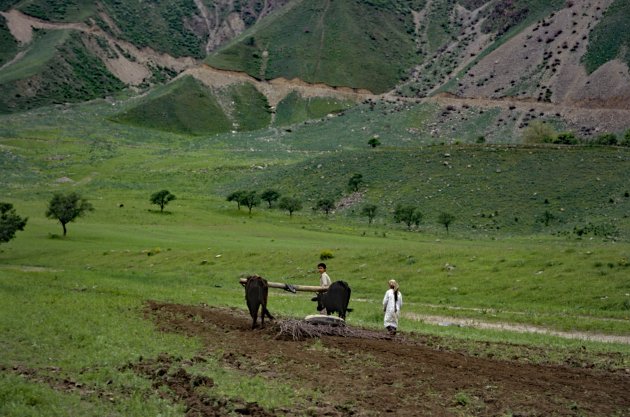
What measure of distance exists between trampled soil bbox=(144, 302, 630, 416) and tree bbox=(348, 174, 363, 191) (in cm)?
7127

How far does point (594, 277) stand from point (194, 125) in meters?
156

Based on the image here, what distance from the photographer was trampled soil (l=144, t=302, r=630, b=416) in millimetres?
13281

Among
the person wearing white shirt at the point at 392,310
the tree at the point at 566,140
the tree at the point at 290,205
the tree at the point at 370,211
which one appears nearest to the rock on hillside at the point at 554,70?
the tree at the point at 566,140

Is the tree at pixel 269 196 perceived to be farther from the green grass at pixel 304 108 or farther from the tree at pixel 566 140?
the green grass at pixel 304 108

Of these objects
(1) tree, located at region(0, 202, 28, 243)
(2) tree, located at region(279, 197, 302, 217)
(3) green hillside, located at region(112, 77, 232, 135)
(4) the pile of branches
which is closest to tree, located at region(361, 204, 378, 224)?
(2) tree, located at region(279, 197, 302, 217)

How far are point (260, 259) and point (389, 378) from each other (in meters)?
28.7

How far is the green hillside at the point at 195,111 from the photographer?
17650 cm

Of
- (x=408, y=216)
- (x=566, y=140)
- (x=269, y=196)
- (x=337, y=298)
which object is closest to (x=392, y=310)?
(x=337, y=298)

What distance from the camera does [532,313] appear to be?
2877 cm

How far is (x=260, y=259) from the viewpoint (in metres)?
43.6

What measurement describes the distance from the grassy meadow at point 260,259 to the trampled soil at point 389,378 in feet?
→ 2.41

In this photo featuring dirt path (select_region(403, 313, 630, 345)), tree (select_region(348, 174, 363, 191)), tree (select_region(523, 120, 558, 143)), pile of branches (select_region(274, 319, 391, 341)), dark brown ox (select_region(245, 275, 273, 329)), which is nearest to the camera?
pile of branches (select_region(274, 319, 391, 341))

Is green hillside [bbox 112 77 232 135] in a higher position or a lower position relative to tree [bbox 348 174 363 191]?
higher

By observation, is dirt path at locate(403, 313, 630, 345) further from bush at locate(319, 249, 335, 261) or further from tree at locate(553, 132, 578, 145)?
tree at locate(553, 132, 578, 145)
